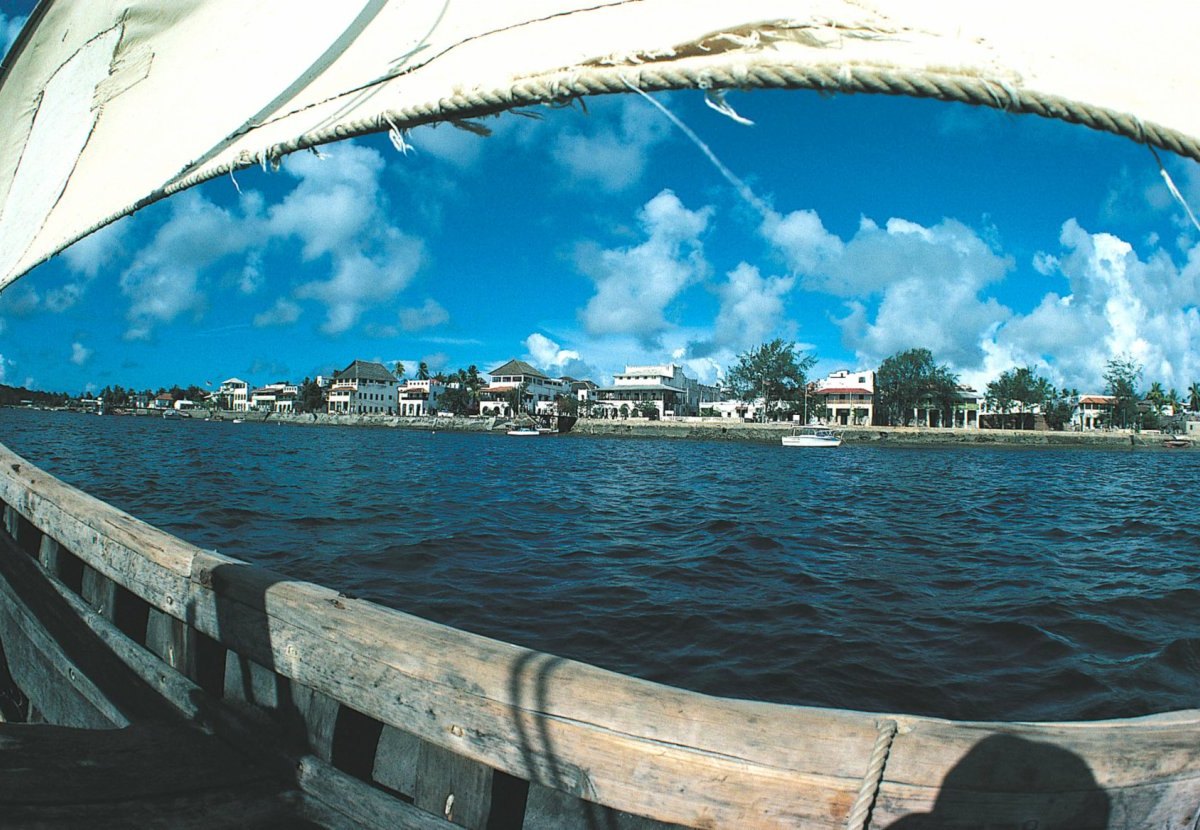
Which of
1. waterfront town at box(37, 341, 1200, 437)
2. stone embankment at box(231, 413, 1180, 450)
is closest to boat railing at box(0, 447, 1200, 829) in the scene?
stone embankment at box(231, 413, 1180, 450)

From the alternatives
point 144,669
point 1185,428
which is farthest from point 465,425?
point 1185,428

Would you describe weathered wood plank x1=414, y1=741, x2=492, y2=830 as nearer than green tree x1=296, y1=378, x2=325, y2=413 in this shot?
Yes

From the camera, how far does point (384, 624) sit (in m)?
1.88

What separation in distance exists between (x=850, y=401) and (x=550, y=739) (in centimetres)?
8843

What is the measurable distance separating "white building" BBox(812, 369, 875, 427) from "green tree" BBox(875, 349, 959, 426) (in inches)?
81.6

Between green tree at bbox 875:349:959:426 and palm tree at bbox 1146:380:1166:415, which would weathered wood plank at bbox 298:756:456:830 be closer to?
green tree at bbox 875:349:959:426

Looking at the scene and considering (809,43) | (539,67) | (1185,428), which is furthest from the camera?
(1185,428)

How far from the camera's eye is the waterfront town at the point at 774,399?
8194cm

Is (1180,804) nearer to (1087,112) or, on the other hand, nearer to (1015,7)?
(1087,112)

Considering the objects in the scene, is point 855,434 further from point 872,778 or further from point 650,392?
point 872,778

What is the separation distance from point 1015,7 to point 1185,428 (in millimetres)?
113567

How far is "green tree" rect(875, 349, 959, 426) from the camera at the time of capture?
265 feet

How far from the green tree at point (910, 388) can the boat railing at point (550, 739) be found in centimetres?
9021

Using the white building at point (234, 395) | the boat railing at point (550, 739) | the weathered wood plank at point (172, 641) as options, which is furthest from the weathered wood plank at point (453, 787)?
the white building at point (234, 395)
